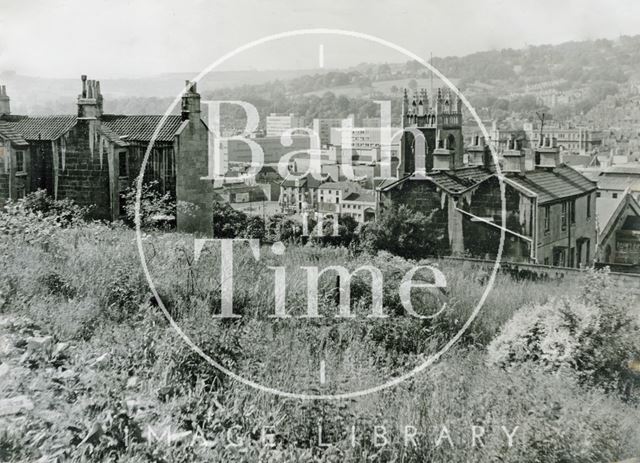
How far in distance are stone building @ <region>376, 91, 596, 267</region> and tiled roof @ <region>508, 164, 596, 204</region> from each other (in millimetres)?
14

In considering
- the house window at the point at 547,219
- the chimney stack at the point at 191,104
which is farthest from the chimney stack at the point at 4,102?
the house window at the point at 547,219

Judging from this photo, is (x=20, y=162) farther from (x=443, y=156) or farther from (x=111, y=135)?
(x=443, y=156)

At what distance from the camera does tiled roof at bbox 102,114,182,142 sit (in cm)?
1371

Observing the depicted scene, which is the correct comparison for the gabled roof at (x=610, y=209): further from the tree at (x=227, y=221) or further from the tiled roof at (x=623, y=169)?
the tree at (x=227, y=221)

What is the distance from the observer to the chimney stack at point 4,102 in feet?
49.5

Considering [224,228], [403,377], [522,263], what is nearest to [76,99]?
[224,228]

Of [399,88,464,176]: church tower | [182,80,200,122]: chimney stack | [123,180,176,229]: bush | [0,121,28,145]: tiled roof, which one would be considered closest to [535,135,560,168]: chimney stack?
[399,88,464,176]: church tower

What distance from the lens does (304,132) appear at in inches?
415

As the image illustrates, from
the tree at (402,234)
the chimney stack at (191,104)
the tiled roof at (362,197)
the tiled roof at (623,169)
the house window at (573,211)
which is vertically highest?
the chimney stack at (191,104)

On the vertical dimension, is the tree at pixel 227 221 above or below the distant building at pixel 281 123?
below

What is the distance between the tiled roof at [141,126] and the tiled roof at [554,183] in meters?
7.16

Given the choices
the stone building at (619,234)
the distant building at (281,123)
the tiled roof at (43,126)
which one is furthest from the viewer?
the tiled roof at (43,126)

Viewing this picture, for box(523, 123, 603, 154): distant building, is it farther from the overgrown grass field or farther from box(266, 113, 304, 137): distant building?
box(266, 113, 304, 137): distant building

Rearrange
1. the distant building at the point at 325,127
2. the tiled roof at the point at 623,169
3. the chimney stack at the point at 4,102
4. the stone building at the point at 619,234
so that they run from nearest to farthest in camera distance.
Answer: the stone building at the point at 619,234 → the distant building at the point at 325,127 → the tiled roof at the point at 623,169 → the chimney stack at the point at 4,102
